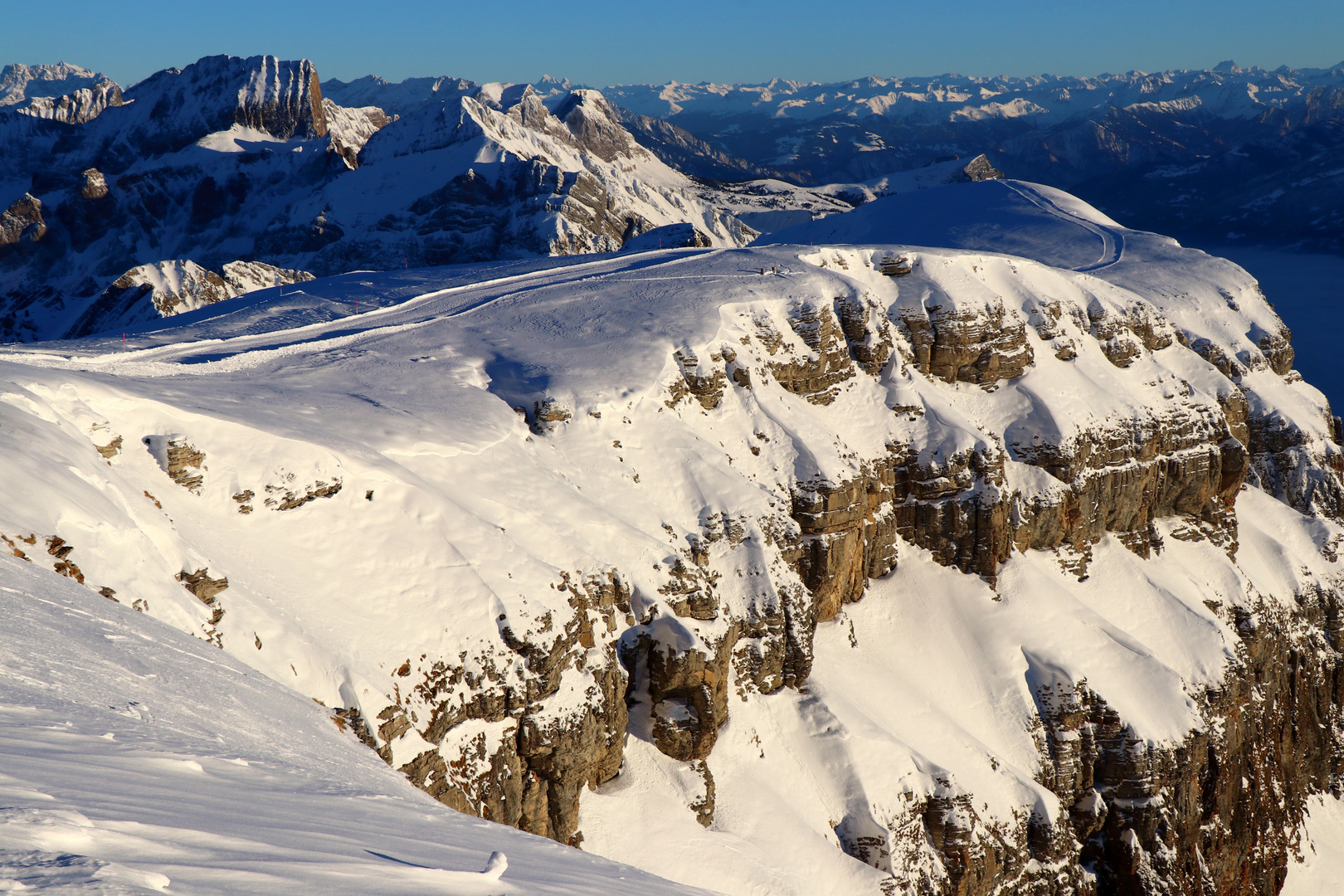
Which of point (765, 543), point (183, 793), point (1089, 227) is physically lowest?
point (765, 543)

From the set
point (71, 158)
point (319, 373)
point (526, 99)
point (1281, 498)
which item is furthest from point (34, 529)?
point (71, 158)

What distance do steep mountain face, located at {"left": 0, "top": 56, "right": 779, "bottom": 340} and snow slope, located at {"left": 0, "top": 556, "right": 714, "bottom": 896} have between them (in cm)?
10315

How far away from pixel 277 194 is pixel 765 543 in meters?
157

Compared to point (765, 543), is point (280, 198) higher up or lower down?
higher up

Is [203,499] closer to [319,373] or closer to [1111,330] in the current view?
[319,373]

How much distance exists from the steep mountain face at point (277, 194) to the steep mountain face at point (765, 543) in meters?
80.7

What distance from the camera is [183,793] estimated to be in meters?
8.31

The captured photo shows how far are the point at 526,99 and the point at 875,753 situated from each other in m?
183

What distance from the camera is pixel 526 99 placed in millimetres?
196625

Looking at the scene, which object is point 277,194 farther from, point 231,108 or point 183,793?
point 183,793

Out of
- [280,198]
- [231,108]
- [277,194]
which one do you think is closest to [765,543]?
[280,198]

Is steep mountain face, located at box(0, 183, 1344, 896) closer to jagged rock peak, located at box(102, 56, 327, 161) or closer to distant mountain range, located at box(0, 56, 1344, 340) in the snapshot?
distant mountain range, located at box(0, 56, 1344, 340)

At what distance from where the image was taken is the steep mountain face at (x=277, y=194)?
137625mm

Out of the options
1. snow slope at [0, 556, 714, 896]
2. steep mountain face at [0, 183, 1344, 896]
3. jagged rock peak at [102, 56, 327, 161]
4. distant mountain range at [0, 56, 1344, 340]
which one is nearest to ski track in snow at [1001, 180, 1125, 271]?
steep mountain face at [0, 183, 1344, 896]
